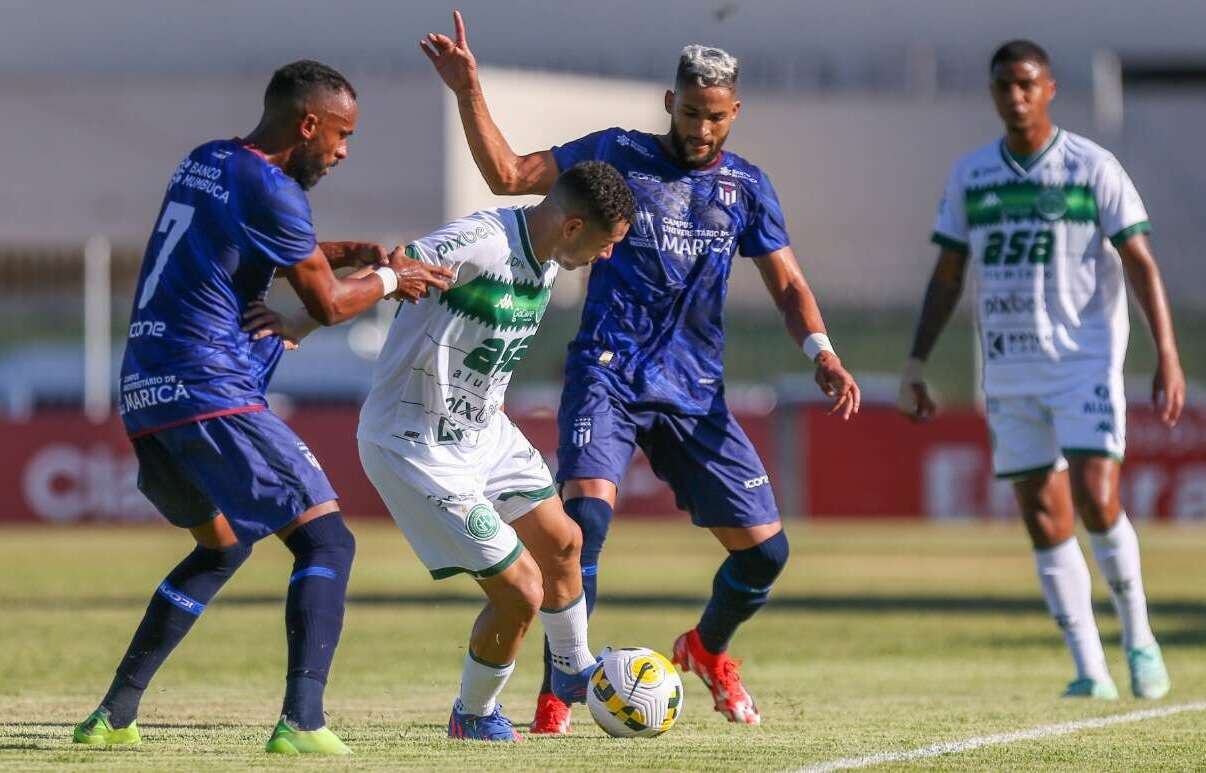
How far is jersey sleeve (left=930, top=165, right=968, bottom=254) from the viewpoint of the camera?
8.98 meters

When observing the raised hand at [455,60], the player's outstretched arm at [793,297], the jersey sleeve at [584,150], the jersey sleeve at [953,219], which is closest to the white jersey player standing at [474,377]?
the raised hand at [455,60]

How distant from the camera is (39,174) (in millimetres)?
26531

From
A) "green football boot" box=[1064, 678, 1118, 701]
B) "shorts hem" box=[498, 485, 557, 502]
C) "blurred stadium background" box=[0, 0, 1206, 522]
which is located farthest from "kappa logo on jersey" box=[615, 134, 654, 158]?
"blurred stadium background" box=[0, 0, 1206, 522]

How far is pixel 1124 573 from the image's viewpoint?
8.87m

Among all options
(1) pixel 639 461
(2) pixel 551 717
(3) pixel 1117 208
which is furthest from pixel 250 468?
(1) pixel 639 461

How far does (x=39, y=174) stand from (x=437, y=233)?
21195 mm

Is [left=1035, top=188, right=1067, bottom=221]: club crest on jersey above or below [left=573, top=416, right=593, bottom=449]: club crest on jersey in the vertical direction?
above

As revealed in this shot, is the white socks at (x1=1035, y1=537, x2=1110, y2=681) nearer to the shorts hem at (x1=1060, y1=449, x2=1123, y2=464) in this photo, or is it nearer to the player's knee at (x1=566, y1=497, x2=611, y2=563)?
the shorts hem at (x1=1060, y1=449, x2=1123, y2=464)

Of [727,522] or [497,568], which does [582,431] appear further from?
[497,568]

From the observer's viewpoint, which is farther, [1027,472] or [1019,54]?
[1027,472]

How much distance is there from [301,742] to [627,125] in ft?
70.6

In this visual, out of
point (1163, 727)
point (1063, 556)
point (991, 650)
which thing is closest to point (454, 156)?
point (991, 650)

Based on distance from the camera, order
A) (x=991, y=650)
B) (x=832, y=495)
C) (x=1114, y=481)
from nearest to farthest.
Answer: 1. (x=1114, y=481)
2. (x=991, y=650)
3. (x=832, y=495)

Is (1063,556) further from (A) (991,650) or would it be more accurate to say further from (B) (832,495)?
(B) (832,495)
